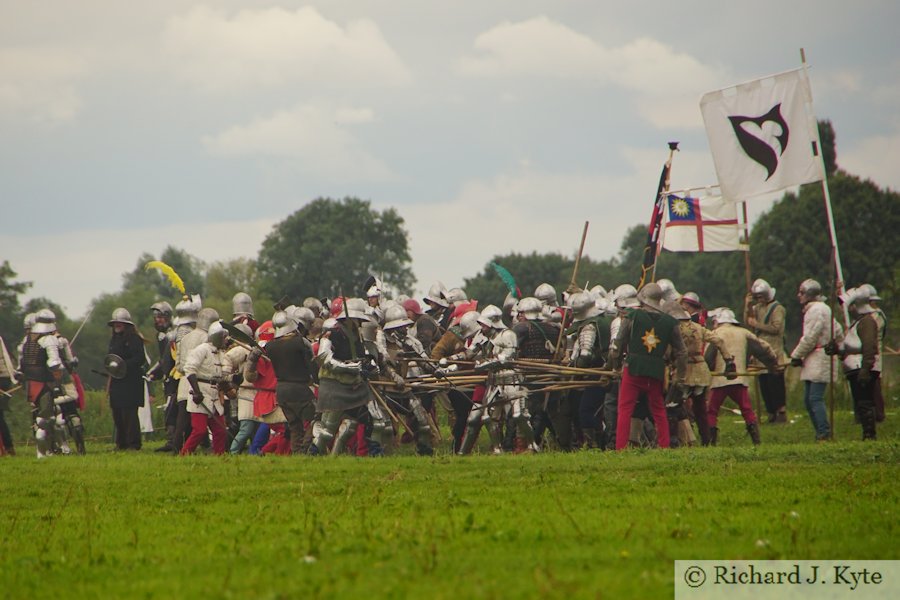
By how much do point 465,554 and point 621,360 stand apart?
353 inches

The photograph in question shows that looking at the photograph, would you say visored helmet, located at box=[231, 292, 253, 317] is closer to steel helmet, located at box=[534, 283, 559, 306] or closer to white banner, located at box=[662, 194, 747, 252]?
steel helmet, located at box=[534, 283, 559, 306]

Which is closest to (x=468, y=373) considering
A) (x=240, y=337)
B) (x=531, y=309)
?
(x=531, y=309)

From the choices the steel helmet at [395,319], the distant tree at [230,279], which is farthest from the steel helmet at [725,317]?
the distant tree at [230,279]

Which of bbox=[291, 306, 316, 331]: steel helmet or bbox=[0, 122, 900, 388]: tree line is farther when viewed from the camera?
bbox=[0, 122, 900, 388]: tree line

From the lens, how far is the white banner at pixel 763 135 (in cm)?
1820

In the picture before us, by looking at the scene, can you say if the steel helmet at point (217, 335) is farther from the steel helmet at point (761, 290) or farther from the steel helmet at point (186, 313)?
the steel helmet at point (761, 290)

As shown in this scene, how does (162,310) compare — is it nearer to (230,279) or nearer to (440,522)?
(440,522)

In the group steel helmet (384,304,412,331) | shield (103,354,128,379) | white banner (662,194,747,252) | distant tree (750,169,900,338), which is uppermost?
distant tree (750,169,900,338)

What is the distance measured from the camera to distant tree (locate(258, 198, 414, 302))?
267 feet

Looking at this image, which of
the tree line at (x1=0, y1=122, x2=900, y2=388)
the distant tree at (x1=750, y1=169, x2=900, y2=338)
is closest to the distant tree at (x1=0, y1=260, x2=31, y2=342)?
the tree line at (x1=0, y1=122, x2=900, y2=388)

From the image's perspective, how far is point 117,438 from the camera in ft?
65.6

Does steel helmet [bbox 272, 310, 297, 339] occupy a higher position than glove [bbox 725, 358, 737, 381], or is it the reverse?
steel helmet [bbox 272, 310, 297, 339]

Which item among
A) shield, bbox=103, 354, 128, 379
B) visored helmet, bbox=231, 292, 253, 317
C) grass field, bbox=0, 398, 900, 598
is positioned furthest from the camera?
visored helmet, bbox=231, 292, 253, 317

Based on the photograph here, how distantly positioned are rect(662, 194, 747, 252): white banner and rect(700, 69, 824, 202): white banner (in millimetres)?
3771
